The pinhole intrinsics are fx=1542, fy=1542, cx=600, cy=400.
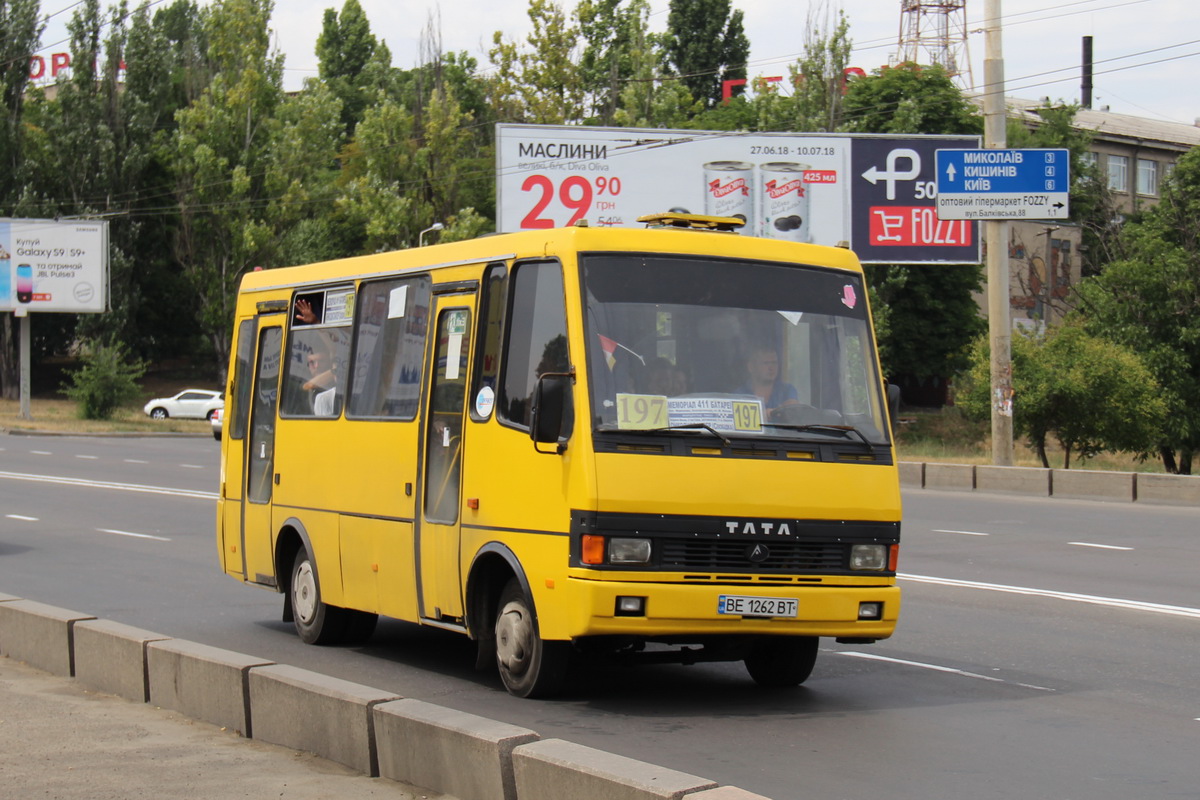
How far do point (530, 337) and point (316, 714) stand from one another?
2451 millimetres

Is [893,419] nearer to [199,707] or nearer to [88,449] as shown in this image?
[199,707]

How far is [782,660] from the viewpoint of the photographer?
8797 mm

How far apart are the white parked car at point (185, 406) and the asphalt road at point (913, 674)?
41.5 metres

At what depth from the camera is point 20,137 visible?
222 feet

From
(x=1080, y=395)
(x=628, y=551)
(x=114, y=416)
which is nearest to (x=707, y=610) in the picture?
(x=628, y=551)

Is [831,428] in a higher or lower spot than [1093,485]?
higher

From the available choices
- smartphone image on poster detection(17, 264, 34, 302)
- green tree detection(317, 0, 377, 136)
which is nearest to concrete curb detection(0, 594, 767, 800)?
smartphone image on poster detection(17, 264, 34, 302)

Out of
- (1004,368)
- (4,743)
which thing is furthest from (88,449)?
(4,743)

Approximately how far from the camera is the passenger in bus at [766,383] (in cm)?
815

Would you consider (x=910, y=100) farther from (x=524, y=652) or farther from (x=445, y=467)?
(x=524, y=652)

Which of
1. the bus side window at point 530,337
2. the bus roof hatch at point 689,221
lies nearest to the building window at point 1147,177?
the bus roof hatch at point 689,221

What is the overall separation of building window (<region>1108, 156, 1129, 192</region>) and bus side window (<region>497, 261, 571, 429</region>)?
7711 centimetres

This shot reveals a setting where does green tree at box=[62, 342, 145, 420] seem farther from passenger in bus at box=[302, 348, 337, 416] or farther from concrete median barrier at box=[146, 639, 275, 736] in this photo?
concrete median barrier at box=[146, 639, 275, 736]

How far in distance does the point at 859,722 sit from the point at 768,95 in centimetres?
5096
